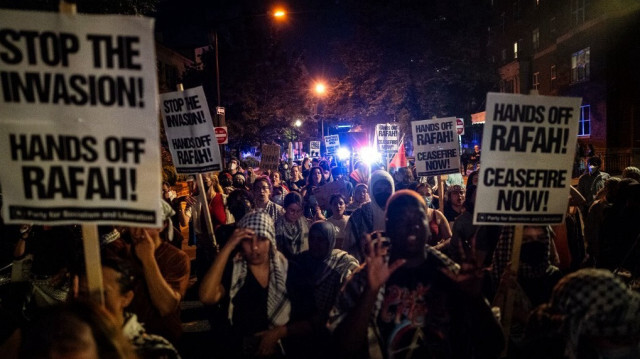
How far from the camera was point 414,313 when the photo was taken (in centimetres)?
295

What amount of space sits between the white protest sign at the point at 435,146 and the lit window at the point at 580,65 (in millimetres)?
27319

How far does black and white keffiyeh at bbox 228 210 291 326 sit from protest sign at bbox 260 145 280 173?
10.1m

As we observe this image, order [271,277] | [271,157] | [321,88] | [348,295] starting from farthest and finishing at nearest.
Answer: [321,88]
[271,157]
[271,277]
[348,295]

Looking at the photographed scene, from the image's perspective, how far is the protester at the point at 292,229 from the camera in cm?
613

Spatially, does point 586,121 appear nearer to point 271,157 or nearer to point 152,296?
point 271,157

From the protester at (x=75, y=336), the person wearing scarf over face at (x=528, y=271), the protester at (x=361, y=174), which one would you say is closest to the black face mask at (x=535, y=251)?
the person wearing scarf over face at (x=528, y=271)

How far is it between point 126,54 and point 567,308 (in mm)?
3060

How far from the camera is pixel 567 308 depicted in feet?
8.73

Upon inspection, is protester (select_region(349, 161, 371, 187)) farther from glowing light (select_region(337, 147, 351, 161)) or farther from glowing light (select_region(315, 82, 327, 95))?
glowing light (select_region(315, 82, 327, 95))

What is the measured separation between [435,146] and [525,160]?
559 cm

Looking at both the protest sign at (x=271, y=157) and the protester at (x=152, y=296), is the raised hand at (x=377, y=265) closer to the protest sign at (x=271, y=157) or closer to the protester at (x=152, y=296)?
the protester at (x=152, y=296)

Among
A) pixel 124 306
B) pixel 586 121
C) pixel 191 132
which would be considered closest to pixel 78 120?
pixel 124 306

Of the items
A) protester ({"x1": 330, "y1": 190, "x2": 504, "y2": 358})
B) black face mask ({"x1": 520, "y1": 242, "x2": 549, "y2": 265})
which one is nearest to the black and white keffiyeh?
protester ({"x1": 330, "y1": 190, "x2": 504, "y2": 358})

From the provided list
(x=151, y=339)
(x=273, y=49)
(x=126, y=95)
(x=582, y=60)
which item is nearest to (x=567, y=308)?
(x=151, y=339)
